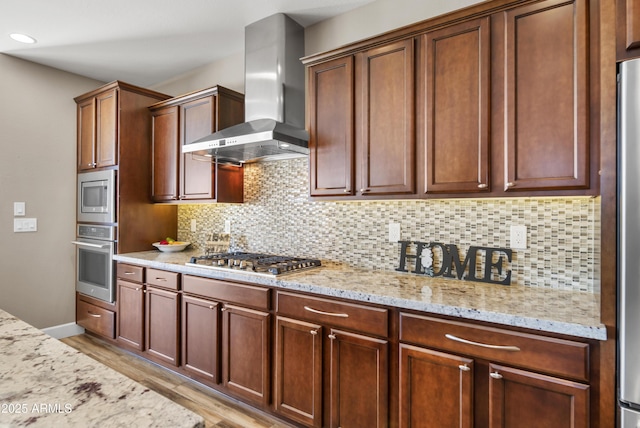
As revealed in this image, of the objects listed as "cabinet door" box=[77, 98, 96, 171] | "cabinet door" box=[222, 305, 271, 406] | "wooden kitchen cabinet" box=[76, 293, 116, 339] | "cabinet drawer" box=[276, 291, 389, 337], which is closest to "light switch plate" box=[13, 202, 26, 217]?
"cabinet door" box=[77, 98, 96, 171]

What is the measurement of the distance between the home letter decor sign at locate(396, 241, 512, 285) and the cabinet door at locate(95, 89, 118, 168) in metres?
2.79

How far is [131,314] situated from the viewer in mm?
3025

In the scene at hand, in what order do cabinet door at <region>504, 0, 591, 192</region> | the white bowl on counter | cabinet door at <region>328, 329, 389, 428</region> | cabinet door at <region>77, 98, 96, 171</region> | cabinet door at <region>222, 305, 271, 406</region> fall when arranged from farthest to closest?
1. cabinet door at <region>77, 98, 96, 171</region>
2. the white bowl on counter
3. cabinet door at <region>222, 305, 271, 406</region>
4. cabinet door at <region>328, 329, 389, 428</region>
5. cabinet door at <region>504, 0, 591, 192</region>

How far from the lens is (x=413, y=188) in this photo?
1.96m

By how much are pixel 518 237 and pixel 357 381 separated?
3.86 feet

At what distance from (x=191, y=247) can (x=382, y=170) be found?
2.36 metres

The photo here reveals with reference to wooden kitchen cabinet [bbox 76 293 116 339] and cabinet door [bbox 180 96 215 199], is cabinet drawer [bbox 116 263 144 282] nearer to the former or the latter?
wooden kitchen cabinet [bbox 76 293 116 339]

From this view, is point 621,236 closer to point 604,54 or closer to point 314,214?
point 604,54

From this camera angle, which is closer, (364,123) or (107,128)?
(364,123)

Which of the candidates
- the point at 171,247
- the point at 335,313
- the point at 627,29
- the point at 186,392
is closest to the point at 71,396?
the point at 335,313

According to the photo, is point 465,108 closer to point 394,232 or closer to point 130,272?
point 394,232

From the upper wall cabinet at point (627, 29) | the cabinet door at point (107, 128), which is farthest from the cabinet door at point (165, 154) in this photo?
the upper wall cabinet at point (627, 29)

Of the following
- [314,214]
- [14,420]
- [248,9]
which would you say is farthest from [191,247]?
[14,420]

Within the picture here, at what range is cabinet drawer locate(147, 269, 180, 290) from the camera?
2.64 metres
